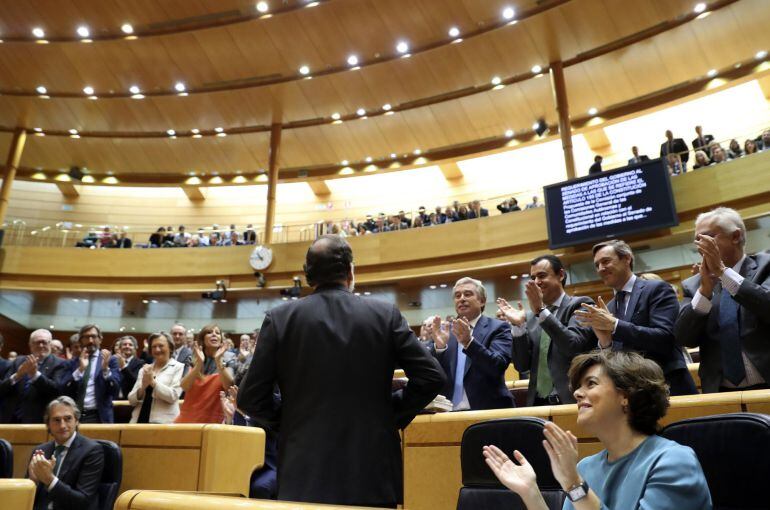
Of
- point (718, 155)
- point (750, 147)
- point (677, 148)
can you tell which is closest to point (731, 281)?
point (750, 147)

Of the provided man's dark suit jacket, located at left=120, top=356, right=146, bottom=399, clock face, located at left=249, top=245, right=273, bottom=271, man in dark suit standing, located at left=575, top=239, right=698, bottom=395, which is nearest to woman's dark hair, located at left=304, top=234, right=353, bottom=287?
man in dark suit standing, located at left=575, top=239, right=698, bottom=395

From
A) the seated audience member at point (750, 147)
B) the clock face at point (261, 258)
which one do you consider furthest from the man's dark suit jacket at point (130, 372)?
the seated audience member at point (750, 147)

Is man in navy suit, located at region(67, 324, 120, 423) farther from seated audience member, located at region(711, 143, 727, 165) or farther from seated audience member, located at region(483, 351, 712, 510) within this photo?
seated audience member, located at region(711, 143, 727, 165)

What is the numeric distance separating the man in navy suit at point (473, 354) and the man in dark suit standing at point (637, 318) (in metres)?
0.52

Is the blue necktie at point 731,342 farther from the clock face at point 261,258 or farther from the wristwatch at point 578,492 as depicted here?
the clock face at point 261,258

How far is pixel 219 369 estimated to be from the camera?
3.59m

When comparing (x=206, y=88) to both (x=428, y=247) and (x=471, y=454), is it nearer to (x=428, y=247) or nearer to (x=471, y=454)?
(x=428, y=247)

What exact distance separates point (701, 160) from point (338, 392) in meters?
9.65

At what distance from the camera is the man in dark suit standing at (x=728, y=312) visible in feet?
7.66

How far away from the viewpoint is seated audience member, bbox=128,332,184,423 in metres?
4.00

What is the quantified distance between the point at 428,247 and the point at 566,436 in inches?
414

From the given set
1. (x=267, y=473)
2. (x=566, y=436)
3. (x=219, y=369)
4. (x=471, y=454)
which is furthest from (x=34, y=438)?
(x=566, y=436)

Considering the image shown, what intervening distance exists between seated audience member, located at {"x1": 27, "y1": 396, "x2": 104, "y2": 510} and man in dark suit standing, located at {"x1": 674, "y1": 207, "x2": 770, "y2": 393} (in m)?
2.89

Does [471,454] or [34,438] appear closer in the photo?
[471,454]
